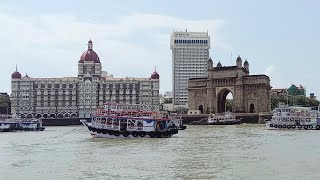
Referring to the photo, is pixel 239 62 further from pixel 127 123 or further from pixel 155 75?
pixel 127 123

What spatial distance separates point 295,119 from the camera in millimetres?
76000

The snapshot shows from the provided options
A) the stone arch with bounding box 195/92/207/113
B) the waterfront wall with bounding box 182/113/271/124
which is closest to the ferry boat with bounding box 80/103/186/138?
the waterfront wall with bounding box 182/113/271/124

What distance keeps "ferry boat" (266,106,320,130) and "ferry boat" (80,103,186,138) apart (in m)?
25.9

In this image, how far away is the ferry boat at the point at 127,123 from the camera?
5319cm

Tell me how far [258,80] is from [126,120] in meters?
67.8

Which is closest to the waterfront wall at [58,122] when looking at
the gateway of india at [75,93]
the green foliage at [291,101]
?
the gateway of india at [75,93]

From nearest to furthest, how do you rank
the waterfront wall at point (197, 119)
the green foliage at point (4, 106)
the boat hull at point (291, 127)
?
the boat hull at point (291, 127), the waterfront wall at point (197, 119), the green foliage at point (4, 106)

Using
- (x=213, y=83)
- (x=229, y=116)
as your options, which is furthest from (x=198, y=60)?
(x=229, y=116)

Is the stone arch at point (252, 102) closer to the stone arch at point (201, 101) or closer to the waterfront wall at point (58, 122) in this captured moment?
the stone arch at point (201, 101)

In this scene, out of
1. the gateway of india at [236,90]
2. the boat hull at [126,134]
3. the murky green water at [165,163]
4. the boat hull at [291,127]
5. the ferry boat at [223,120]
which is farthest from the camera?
the gateway of india at [236,90]

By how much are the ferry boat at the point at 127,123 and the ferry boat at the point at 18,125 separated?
2987cm

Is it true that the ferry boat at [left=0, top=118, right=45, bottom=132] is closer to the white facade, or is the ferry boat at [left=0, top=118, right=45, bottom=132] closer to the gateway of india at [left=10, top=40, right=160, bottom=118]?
the gateway of india at [left=10, top=40, right=160, bottom=118]

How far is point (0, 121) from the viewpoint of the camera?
8081cm

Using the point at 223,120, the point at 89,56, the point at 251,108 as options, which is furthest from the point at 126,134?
the point at 89,56
